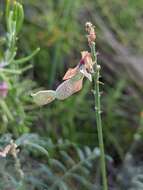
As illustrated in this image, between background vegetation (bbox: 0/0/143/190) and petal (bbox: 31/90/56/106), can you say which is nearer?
petal (bbox: 31/90/56/106)

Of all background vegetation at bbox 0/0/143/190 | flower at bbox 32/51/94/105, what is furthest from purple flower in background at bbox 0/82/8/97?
flower at bbox 32/51/94/105

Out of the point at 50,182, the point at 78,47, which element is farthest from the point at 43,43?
the point at 50,182

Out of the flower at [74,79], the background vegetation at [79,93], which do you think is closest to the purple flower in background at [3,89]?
the background vegetation at [79,93]

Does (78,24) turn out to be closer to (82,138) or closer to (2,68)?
(82,138)

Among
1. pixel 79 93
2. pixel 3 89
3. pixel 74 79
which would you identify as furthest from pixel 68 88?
pixel 79 93

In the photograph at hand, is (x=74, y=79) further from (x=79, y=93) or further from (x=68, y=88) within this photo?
(x=79, y=93)

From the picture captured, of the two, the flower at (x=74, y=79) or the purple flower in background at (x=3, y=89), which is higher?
the purple flower in background at (x=3, y=89)

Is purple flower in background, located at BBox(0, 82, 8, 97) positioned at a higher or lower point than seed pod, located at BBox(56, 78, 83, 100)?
higher

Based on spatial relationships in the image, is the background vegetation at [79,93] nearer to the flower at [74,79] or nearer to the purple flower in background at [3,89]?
the purple flower in background at [3,89]

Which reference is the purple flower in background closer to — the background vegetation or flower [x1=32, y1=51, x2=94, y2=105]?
the background vegetation
